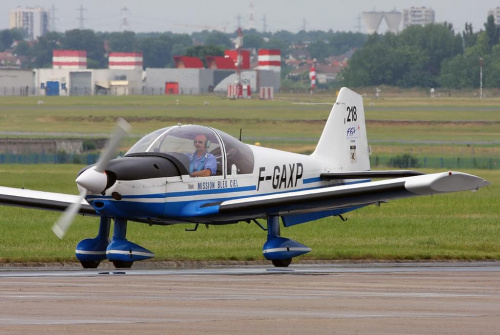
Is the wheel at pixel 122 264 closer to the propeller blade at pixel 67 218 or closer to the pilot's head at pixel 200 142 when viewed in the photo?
the propeller blade at pixel 67 218

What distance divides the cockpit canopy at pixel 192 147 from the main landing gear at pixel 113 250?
1.27 meters

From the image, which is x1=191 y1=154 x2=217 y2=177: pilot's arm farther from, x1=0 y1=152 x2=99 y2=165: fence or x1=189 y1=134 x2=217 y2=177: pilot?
x1=0 y1=152 x2=99 y2=165: fence

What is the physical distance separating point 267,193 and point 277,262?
1495 mm

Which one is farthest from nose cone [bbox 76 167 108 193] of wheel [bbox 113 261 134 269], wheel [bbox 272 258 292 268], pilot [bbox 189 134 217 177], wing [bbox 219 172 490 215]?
wheel [bbox 272 258 292 268]

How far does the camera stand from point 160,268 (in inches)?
816

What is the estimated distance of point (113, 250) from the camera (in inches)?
758

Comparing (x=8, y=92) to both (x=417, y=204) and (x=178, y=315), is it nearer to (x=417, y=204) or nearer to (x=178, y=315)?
(x=417, y=204)

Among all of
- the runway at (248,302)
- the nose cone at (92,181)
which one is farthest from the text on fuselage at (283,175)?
the nose cone at (92,181)

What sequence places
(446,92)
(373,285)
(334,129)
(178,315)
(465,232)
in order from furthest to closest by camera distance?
(446,92), (465,232), (334,129), (373,285), (178,315)

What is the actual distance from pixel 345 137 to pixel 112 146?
663 cm

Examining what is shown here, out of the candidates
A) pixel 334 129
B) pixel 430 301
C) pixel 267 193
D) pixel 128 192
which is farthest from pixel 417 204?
pixel 430 301

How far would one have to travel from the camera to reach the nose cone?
18.5 meters

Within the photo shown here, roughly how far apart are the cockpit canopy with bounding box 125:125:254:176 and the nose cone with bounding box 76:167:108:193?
1.38 m

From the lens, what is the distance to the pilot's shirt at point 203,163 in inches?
792
